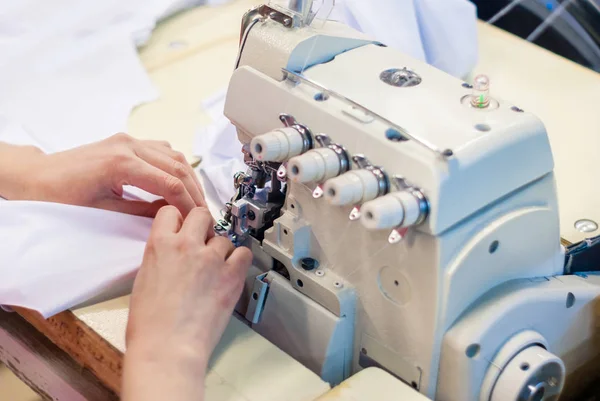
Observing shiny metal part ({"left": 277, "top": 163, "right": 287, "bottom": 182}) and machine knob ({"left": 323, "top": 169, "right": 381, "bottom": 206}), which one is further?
shiny metal part ({"left": 277, "top": 163, "right": 287, "bottom": 182})

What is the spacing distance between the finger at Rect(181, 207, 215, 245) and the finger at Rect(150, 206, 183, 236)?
0.5 inches

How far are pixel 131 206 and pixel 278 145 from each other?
0.36 metres

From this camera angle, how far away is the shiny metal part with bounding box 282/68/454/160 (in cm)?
74

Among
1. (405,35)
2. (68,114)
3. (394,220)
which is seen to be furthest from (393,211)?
(68,114)

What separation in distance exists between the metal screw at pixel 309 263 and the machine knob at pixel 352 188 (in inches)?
5.7

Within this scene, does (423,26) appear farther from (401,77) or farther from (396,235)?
(396,235)

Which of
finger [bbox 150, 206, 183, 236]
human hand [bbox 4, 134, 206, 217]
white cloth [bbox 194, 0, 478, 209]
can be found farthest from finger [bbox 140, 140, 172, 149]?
finger [bbox 150, 206, 183, 236]

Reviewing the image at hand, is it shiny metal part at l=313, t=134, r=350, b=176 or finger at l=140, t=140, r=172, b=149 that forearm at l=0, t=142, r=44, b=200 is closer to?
finger at l=140, t=140, r=172, b=149

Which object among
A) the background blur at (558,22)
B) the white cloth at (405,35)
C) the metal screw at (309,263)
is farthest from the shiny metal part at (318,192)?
the background blur at (558,22)

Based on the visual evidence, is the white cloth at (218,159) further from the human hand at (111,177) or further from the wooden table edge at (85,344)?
the wooden table edge at (85,344)

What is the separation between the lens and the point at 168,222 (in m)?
0.89

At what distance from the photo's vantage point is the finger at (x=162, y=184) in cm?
99

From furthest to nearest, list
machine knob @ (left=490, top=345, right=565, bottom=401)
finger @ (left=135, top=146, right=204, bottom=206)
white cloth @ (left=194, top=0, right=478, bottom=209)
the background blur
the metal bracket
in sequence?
the background blur, white cloth @ (left=194, top=0, right=478, bottom=209), finger @ (left=135, top=146, right=204, bottom=206), the metal bracket, machine knob @ (left=490, top=345, right=565, bottom=401)

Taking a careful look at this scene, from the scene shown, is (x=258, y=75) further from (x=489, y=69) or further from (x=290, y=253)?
(x=489, y=69)
